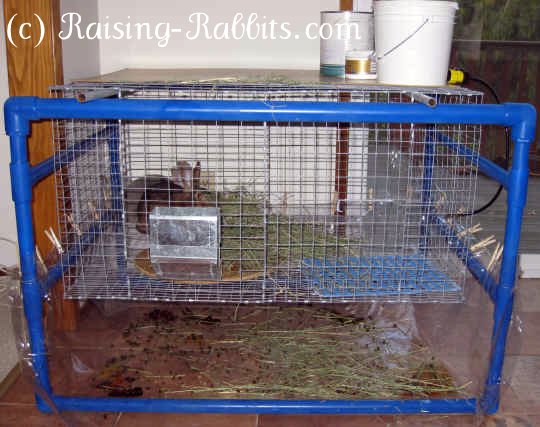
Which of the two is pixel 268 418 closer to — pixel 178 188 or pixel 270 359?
pixel 270 359

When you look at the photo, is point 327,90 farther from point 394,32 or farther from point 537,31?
point 537,31

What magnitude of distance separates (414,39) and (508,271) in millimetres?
659

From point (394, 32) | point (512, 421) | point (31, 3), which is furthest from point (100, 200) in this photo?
point (512, 421)

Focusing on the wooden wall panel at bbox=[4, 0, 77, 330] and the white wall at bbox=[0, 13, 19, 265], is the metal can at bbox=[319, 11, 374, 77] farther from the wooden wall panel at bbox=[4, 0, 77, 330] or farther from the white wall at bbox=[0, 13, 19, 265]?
the white wall at bbox=[0, 13, 19, 265]

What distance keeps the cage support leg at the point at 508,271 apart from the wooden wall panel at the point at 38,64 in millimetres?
1324

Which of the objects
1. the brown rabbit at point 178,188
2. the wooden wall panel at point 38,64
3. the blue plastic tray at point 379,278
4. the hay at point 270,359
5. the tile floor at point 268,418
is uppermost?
the wooden wall panel at point 38,64

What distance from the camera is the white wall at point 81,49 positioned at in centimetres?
220

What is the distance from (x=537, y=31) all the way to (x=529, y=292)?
123 cm

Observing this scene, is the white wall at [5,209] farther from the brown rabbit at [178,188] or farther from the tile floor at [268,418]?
the tile floor at [268,418]

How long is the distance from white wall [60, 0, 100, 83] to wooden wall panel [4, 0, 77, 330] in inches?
3.5

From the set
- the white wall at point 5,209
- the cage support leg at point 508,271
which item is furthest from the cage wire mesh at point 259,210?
A: the white wall at point 5,209

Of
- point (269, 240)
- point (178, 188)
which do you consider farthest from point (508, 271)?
point (178, 188)

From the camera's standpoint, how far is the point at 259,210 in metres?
2.35

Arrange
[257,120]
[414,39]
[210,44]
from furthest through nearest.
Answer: [210,44], [414,39], [257,120]
